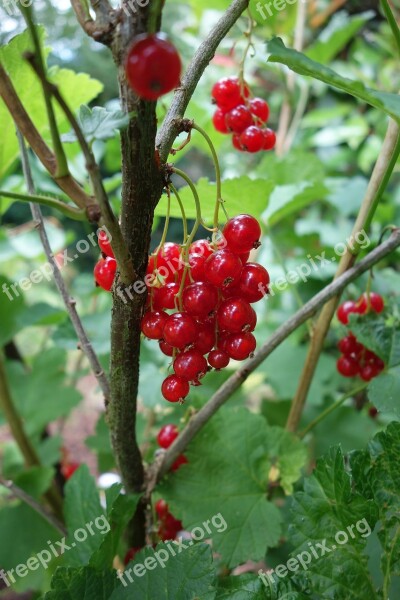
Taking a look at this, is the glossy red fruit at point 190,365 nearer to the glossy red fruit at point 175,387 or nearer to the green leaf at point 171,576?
the glossy red fruit at point 175,387

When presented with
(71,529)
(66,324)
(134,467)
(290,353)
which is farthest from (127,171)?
(290,353)

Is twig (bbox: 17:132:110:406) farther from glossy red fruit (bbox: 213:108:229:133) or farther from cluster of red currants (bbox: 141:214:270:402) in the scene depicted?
glossy red fruit (bbox: 213:108:229:133)

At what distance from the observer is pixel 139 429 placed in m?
0.95

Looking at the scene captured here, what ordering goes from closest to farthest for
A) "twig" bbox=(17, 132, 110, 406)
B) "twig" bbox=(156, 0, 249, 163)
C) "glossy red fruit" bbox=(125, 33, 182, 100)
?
"glossy red fruit" bbox=(125, 33, 182, 100), "twig" bbox=(156, 0, 249, 163), "twig" bbox=(17, 132, 110, 406)

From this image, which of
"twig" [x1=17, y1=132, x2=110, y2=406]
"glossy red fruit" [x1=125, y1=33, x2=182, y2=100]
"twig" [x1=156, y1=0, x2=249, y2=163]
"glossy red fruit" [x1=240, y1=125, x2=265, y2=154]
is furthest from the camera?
"glossy red fruit" [x1=240, y1=125, x2=265, y2=154]

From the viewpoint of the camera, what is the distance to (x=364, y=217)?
2.11 ft

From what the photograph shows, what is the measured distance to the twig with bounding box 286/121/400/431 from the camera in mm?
586

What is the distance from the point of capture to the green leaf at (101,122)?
0.35m

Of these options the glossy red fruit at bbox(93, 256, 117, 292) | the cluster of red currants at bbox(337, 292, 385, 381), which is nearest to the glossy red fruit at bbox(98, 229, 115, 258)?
the glossy red fruit at bbox(93, 256, 117, 292)

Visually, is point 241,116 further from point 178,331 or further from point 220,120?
point 178,331

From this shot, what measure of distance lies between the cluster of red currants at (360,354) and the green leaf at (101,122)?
49 centimetres

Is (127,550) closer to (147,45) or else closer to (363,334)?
(363,334)

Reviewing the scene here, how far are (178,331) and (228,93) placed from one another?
1.36 feet

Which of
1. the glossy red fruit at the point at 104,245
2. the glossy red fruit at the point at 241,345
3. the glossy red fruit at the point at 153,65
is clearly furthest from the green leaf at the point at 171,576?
the glossy red fruit at the point at 153,65
